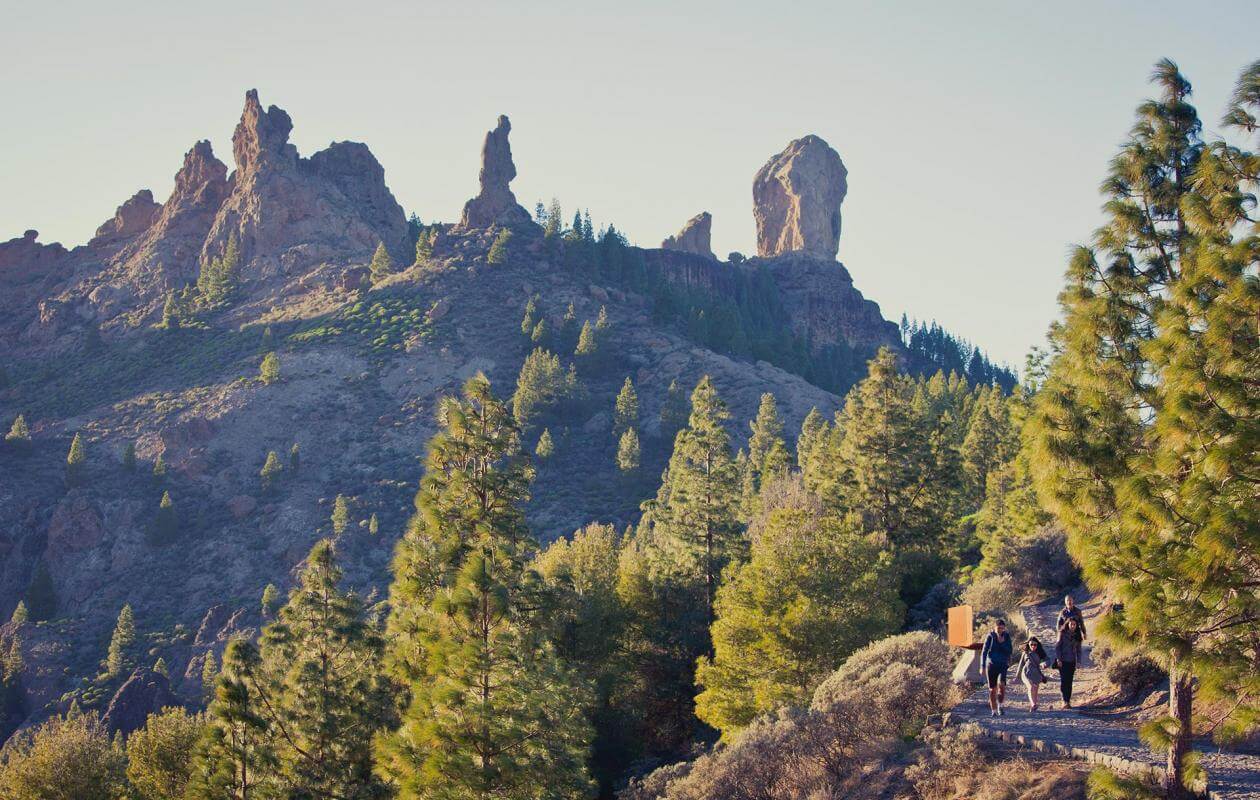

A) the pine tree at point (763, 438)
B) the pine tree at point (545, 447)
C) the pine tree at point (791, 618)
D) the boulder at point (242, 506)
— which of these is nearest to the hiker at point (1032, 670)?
the pine tree at point (791, 618)

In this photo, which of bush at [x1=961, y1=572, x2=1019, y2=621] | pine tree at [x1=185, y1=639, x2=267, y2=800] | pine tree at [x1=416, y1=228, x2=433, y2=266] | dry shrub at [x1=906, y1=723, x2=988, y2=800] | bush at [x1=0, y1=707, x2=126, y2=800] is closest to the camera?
dry shrub at [x1=906, y1=723, x2=988, y2=800]

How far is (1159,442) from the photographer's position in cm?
1524

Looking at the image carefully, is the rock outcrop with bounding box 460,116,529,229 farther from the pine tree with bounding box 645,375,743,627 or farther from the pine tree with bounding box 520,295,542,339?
the pine tree with bounding box 645,375,743,627

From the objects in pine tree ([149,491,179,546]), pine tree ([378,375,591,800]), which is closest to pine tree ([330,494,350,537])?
pine tree ([149,491,179,546])

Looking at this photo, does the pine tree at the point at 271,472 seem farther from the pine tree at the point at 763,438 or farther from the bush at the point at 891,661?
the bush at the point at 891,661

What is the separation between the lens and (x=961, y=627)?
23.1m

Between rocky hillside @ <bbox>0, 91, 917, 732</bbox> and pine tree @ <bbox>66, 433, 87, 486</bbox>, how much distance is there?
1.81 feet

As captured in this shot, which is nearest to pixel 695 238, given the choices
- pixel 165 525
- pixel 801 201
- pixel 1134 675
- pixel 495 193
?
pixel 801 201

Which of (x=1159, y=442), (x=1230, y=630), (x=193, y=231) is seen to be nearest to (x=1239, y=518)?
(x=1230, y=630)

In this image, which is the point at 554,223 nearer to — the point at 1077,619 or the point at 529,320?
the point at 529,320

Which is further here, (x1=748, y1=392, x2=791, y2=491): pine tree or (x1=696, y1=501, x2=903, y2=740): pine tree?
(x1=748, y1=392, x2=791, y2=491): pine tree

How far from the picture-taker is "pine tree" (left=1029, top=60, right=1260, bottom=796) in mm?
13016

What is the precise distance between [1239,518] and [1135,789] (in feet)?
11.9

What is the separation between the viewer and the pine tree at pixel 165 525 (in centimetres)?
9262
